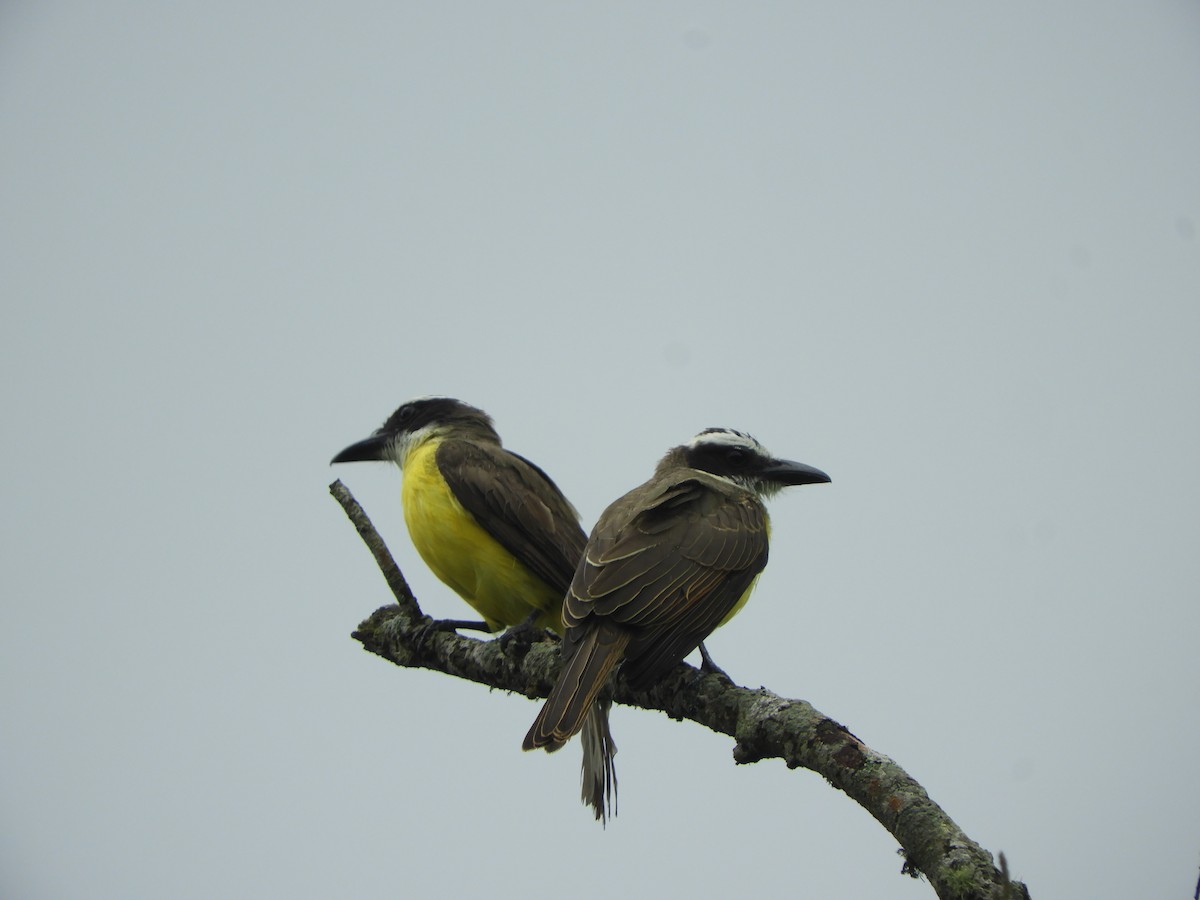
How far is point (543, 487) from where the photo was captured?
25.6ft

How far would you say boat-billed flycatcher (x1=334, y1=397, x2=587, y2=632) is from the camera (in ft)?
23.8

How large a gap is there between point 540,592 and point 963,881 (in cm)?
Answer: 432

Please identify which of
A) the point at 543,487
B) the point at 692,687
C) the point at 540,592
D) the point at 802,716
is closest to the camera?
the point at 802,716

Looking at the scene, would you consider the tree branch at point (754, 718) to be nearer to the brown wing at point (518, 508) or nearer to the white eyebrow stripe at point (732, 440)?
the brown wing at point (518, 508)

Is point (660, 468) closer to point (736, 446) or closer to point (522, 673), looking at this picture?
point (736, 446)

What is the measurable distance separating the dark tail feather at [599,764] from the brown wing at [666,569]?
519mm

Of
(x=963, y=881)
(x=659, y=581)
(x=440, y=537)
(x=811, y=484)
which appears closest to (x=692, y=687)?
(x=659, y=581)

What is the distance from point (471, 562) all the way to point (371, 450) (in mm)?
2129

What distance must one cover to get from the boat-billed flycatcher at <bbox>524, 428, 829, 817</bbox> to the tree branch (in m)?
0.24

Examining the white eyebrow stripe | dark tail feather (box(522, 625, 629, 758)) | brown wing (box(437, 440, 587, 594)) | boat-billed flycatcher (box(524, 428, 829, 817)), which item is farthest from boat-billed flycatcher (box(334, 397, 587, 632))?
dark tail feather (box(522, 625, 629, 758))

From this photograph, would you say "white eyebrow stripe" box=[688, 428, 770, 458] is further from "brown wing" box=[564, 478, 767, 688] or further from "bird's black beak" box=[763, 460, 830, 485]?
"brown wing" box=[564, 478, 767, 688]

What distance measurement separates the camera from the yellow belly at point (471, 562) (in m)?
7.27

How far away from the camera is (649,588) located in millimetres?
5664

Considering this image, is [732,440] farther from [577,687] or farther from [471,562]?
[577,687]
